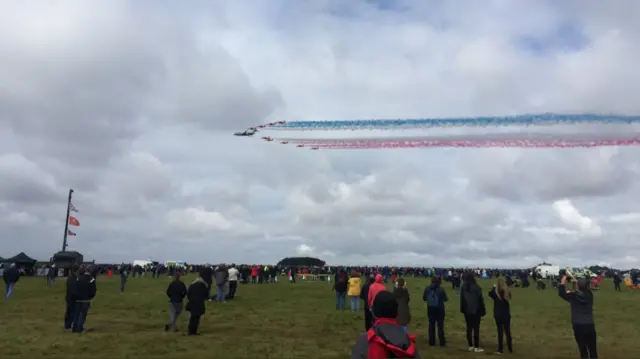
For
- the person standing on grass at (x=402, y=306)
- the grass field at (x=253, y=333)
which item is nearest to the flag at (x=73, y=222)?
the grass field at (x=253, y=333)

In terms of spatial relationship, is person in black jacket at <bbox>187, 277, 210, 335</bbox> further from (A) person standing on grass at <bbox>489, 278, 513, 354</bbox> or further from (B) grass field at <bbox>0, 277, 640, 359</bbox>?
(A) person standing on grass at <bbox>489, 278, 513, 354</bbox>

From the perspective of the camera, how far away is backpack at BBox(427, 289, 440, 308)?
13719 mm

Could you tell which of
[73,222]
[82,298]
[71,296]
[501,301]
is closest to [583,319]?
[501,301]

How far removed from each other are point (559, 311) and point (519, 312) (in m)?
2.24

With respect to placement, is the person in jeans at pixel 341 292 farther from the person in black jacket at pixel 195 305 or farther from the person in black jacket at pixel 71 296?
the person in black jacket at pixel 71 296

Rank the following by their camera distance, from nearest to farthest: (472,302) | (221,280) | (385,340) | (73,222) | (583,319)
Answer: (385,340) → (583,319) → (472,302) → (221,280) → (73,222)

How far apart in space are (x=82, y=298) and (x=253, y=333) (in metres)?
5.47

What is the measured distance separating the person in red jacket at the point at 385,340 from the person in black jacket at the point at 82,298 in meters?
13.7

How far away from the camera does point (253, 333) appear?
50.8 ft

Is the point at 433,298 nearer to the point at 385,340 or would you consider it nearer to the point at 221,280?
the point at 385,340

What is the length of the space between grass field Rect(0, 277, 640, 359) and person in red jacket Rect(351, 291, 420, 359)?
844cm

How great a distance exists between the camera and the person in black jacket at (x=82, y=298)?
15.3m

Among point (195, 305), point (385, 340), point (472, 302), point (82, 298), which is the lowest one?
point (195, 305)

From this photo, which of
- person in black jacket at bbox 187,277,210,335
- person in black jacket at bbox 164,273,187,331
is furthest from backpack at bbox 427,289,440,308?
person in black jacket at bbox 164,273,187,331
